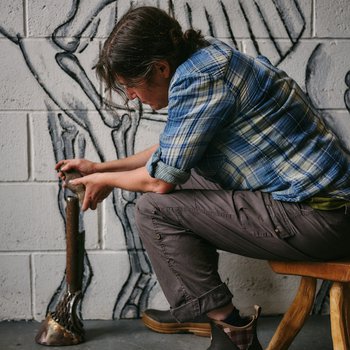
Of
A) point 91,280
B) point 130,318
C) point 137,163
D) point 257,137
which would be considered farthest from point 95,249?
point 257,137

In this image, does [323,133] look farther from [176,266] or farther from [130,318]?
[130,318]

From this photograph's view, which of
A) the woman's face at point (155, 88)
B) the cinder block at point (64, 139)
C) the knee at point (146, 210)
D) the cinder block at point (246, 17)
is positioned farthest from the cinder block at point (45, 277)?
the cinder block at point (246, 17)

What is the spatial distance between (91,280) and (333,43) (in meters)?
1.44

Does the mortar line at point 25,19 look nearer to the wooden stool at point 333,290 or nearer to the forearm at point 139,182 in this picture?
the forearm at point 139,182

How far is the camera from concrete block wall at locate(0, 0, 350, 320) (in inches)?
93.9

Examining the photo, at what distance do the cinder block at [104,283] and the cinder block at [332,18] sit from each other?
4.17 ft

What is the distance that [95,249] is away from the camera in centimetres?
249

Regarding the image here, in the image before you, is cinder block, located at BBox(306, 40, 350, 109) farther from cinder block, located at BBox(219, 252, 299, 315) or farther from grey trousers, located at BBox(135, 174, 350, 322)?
grey trousers, located at BBox(135, 174, 350, 322)

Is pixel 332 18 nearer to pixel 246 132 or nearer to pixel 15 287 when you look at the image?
pixel 246 132

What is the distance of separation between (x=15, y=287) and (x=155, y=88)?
1225 millimetres

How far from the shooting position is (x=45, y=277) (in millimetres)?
2492

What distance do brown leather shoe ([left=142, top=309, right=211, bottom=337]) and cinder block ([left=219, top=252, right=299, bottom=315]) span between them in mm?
272

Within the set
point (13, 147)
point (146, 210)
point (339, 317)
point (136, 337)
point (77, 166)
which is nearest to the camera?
point (339, 317)

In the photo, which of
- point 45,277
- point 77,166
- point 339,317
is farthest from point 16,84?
point 339,317
